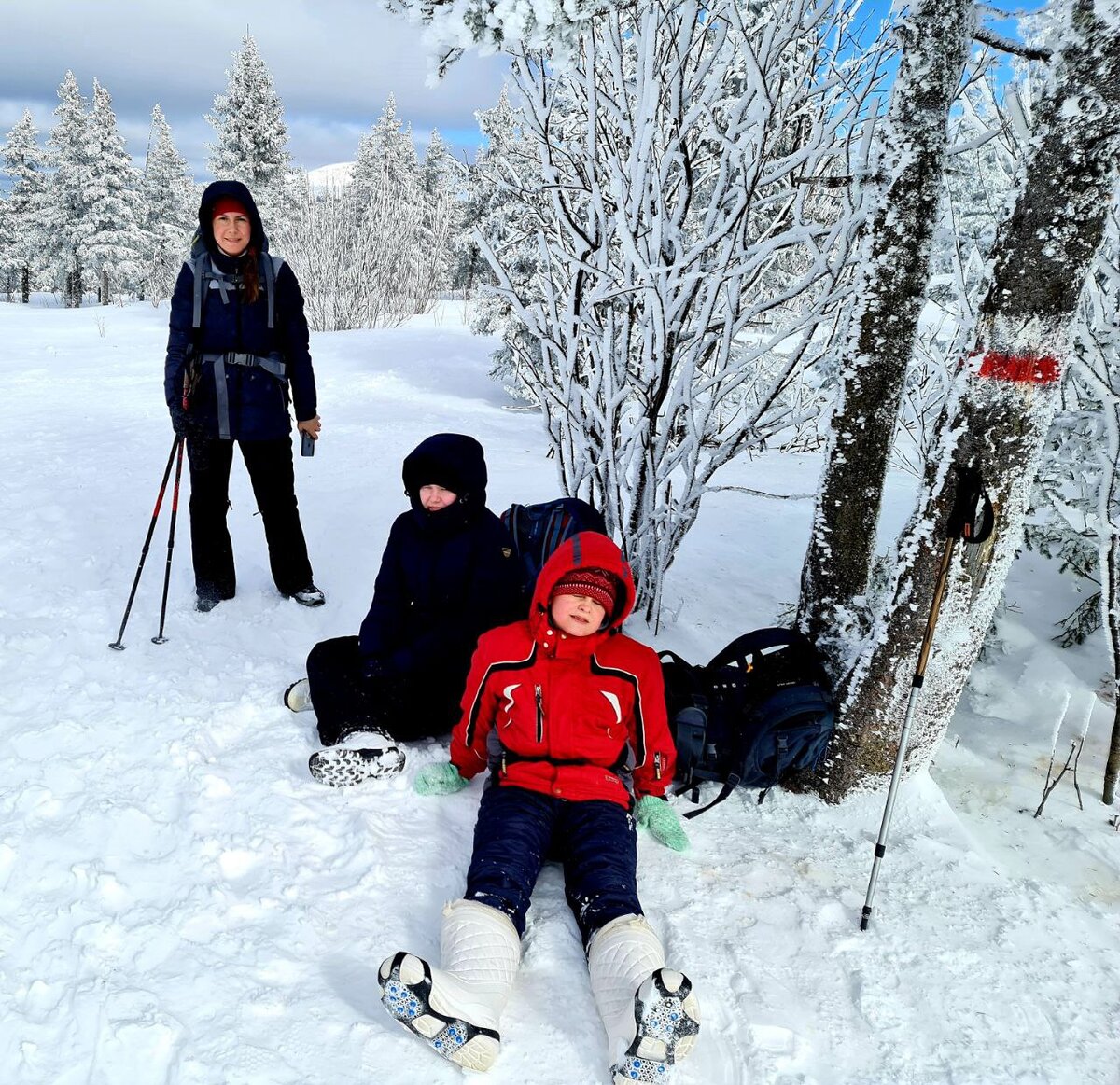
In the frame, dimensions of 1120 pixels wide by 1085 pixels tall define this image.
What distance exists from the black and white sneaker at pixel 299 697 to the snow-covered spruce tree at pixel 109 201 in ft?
110

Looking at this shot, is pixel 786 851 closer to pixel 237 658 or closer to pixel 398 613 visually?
pixel 398 613

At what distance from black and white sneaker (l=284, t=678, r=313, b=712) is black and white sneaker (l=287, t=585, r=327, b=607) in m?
1.06

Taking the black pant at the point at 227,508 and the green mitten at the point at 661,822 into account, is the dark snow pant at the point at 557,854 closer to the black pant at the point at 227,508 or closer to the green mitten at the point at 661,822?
the green mitten at the point at 661,822

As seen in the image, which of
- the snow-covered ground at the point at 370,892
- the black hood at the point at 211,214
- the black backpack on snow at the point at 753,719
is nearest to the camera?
the snow-covered ground at the point at 370,892

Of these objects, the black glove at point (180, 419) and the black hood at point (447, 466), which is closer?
the black hood at point (447, 466)

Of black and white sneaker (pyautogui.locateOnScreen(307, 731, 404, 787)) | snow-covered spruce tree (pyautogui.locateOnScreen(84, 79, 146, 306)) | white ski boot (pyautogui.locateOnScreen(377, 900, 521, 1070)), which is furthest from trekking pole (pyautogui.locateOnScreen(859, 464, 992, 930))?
snow-covered spruce tree (pyautogui.locateOnScreen(84, 79, 146, 306))

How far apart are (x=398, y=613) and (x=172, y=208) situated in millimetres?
42297

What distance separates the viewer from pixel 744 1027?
79.4 inches

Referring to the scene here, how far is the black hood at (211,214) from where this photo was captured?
3545mm

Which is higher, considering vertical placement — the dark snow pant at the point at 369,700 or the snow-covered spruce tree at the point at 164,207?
the snow-covered spruce tree at the point at 164,207

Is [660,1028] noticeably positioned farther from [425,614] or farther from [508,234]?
[508,234]

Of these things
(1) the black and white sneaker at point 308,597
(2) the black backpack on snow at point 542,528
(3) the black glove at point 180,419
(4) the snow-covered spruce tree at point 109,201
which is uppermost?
(4) the snow-covered spruce tree at point 109,201

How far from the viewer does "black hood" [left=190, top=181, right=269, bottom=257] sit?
11.6 ft

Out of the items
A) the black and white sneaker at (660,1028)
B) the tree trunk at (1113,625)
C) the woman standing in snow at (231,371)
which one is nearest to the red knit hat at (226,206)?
the woman standing in snow at (231,371)
